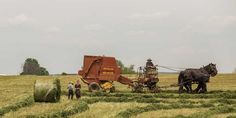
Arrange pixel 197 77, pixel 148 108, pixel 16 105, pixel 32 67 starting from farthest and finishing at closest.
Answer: pixel 32 67 < pixel 197 77 < pixel 16 105 < pixel 148 108

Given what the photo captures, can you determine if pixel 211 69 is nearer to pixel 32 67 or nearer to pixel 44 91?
pixel 44 91

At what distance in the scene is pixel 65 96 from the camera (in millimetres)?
41875

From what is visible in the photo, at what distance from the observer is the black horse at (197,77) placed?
4478cm

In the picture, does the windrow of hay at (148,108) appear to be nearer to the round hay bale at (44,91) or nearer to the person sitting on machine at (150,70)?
the round hay bale at (44,91)

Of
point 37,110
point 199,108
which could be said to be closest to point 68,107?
point 37,110

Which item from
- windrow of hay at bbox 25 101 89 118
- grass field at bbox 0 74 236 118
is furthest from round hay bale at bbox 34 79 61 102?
windrow of hay at bbox 25 101 89 118

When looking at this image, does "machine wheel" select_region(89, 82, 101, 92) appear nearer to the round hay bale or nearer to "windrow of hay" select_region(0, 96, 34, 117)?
"windrow of hay" select_region(0, 96, 34, 117)

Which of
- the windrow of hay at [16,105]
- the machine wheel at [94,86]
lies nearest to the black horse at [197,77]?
the machine wheel at [94,86]

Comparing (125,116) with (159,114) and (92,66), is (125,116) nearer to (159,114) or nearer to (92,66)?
(159,114)

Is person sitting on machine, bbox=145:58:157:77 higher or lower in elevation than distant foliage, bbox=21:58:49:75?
lower

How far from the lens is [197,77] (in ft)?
147

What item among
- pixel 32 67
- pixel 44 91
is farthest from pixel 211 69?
pixel 32 67

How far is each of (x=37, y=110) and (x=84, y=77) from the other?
565 inches

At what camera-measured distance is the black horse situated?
4478 cm
